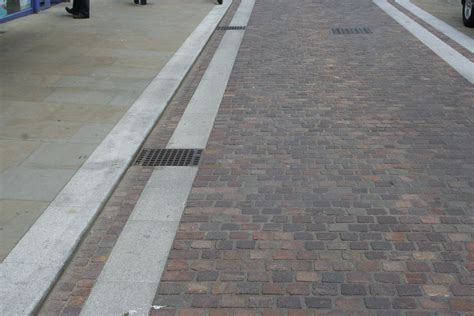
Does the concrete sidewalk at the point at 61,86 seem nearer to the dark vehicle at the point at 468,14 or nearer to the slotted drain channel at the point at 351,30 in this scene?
the slotted drain channel at the point at 351,30

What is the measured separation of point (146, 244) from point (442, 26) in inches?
454

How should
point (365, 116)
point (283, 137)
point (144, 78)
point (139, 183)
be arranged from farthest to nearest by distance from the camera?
point (144, 78), point (365, 116), point (283, 137), point (139, 183)

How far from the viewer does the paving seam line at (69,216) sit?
12.4 feet

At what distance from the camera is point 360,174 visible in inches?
221

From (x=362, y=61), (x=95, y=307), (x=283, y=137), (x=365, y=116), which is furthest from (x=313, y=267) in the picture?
(x=362, y=61)

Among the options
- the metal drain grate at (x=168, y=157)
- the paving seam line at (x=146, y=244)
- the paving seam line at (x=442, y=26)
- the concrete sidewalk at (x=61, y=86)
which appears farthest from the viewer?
the paving seam line at (x=442, y=26)

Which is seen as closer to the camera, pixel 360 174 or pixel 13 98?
pixel 360 174

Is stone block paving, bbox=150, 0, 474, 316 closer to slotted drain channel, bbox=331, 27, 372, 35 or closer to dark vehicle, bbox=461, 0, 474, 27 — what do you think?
slotted drain channel, bbox=331, 27, 372, 35

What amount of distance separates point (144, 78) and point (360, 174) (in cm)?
432

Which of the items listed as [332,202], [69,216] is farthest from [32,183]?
[332,202]

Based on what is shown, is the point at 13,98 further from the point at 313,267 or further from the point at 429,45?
the point at 429,45

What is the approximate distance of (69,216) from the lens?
15.4ft

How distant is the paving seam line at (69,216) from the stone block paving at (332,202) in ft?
2.50

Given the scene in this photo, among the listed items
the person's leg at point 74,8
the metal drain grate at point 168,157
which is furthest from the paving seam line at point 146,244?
the person's leg at point 74,8
